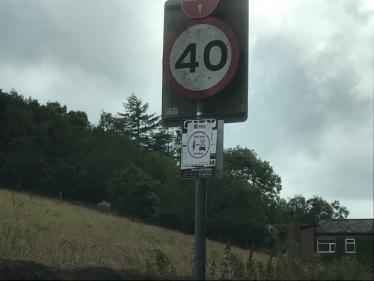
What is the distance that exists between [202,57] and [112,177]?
226 ft

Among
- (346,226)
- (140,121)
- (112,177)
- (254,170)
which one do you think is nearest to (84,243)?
(346,226)

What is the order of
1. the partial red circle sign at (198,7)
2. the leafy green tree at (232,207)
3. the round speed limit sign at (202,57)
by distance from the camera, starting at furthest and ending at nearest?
1. the leafy green tree at (232,207)
2. the partial red circle sign at (198,7)
3. the round speed limit sign at (202,57)

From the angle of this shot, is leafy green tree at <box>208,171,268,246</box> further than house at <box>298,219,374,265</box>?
Yes

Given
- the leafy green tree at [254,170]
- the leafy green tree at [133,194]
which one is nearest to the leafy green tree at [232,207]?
the leafy green tree at [133,194]

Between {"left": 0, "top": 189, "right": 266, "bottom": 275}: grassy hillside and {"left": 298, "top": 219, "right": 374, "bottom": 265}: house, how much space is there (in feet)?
5.61

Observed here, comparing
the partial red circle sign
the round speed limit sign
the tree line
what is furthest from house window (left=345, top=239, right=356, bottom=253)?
the tree line

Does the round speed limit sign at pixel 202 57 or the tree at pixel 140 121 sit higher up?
the tree at pixel 140 121

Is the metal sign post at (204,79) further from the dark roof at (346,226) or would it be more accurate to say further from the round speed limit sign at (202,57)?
the dark roof at (346,226)

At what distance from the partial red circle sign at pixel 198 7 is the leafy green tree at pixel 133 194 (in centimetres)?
5965

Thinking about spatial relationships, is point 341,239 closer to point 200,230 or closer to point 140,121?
point 200,230

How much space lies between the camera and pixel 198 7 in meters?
6.27

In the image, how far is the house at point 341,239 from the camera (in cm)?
494

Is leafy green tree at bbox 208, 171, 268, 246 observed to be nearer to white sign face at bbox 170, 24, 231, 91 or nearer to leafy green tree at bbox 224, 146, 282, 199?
leafy green tree at bbox 224, 146, 282, 199

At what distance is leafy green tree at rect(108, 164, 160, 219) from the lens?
6694 cm
